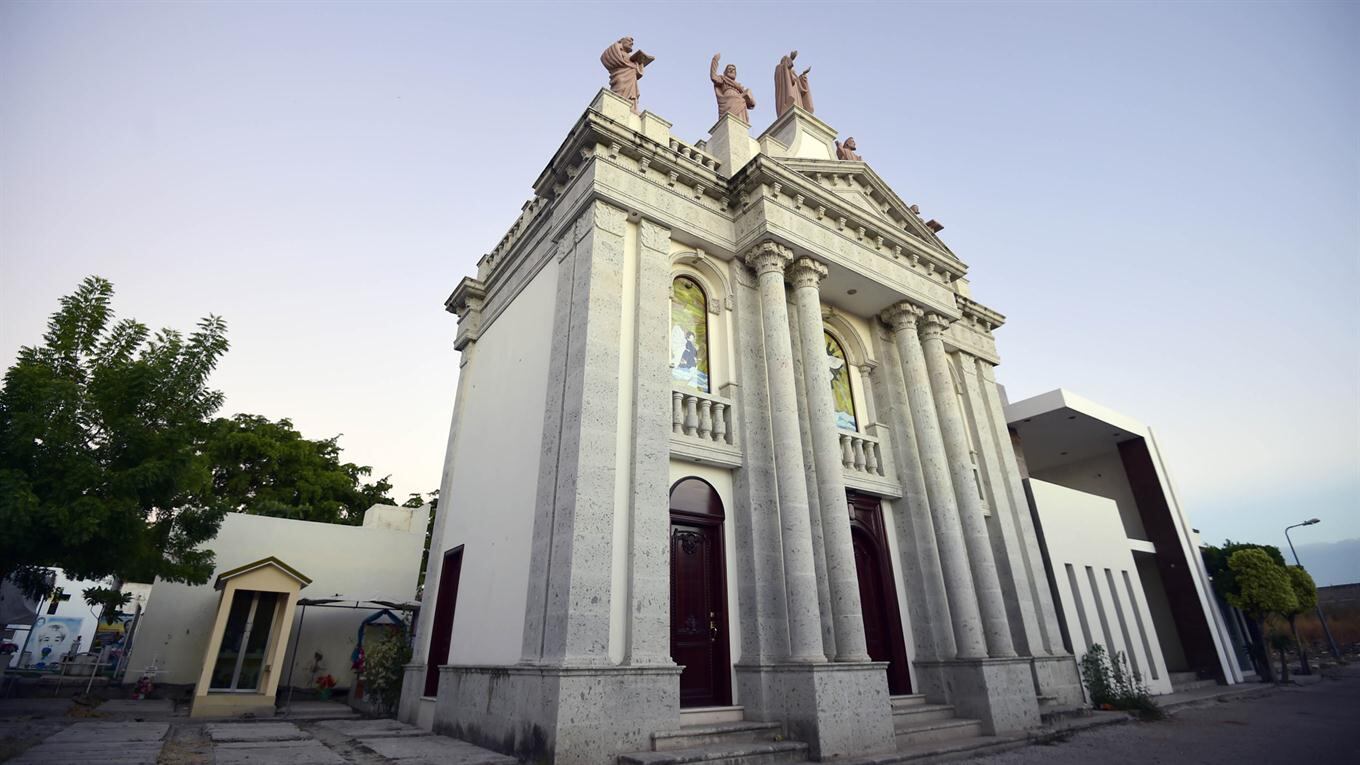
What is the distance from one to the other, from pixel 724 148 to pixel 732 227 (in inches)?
81.3

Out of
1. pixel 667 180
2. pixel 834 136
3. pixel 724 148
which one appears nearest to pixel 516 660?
pixel 667 180

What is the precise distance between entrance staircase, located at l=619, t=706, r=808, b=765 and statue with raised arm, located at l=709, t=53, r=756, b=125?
1097cm

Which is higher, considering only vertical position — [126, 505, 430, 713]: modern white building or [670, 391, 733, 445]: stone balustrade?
[670, 391, 733, 445]: stone balustrade

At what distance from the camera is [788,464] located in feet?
30.2

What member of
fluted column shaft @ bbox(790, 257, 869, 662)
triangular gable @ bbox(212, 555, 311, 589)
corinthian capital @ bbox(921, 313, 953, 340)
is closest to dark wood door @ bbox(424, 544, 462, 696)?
triangular gable @ bbox(212, 555, 311, 589)

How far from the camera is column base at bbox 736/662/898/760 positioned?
297 inches

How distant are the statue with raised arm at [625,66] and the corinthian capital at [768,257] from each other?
134 inches

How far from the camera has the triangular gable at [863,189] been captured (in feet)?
39.8

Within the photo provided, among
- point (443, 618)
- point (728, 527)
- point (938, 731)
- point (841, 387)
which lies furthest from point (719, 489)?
point (443, 618)

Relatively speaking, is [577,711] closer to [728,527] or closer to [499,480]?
[728,527]

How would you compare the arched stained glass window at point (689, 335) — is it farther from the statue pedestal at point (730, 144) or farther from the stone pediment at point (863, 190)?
the stone pediment at point (863, 190)

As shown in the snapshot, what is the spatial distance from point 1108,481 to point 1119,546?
7472mm

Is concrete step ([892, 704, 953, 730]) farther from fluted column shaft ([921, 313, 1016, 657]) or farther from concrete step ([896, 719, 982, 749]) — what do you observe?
fluted column shaft ([921, 313, 1016, 657])

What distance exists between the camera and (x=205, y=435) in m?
10.4
